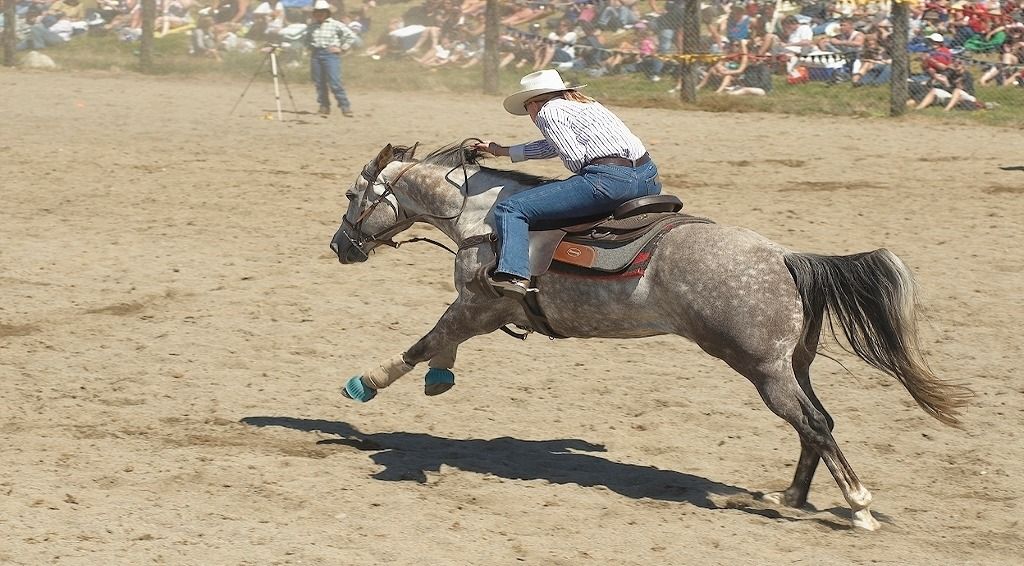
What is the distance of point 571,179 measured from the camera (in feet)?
22.1

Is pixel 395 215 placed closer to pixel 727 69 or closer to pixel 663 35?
pixel 727 69

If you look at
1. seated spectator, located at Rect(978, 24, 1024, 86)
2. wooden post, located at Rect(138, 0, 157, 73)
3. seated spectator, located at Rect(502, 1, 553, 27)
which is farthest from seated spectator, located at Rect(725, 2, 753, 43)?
wooden post, located at Rect(138, 0, 157, 73)

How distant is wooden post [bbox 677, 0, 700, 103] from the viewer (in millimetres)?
21141

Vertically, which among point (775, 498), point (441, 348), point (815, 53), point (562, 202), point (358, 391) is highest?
point (562, 202)

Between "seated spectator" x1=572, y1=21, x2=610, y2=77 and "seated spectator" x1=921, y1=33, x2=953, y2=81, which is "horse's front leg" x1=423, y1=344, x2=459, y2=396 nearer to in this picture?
"seated spectator" x1=921, y1=33, x2=953, y2=81

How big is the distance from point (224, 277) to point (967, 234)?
681 cm

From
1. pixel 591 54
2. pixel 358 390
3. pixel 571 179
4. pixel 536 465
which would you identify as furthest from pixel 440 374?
pixel 591 54

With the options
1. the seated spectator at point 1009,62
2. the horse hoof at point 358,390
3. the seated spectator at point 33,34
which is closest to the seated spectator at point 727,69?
the seated spectator at point 1009,62

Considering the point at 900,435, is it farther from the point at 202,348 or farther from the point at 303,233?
the point at 303,233

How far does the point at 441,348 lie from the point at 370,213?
99 centimetres

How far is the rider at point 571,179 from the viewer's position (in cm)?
666

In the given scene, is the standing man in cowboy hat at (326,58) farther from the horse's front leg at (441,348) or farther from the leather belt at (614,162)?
the leather belt at (614,162)

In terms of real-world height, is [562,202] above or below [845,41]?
above

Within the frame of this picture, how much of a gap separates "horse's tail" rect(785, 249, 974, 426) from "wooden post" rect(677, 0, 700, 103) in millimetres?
15112
